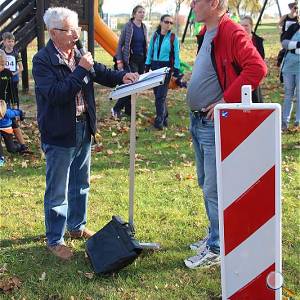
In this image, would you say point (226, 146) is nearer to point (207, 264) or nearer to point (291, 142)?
point (207, 264)

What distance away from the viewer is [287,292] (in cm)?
343

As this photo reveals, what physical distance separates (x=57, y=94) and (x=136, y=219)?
5.75 ft

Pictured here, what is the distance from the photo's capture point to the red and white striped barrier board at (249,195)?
8.81 ft

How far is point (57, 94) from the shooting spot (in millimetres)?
3568

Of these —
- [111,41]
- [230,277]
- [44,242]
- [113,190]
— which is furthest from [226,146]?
[111,41]

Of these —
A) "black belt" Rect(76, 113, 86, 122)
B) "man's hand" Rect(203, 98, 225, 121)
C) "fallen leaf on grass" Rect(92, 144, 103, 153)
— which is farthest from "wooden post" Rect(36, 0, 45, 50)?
"man's hand" Rect(203, 98, 225, 121)

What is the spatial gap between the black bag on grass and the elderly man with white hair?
1.01ft

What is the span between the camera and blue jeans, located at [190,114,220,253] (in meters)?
3.66

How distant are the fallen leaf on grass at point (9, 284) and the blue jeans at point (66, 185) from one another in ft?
1.63

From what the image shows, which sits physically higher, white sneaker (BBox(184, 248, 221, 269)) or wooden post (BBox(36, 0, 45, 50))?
wooden post (BBox(36, 0, 45, 50))

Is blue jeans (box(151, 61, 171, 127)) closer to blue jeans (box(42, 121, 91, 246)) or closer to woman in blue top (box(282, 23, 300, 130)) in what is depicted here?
woman in blue top (box(282, 23, 300, 130))

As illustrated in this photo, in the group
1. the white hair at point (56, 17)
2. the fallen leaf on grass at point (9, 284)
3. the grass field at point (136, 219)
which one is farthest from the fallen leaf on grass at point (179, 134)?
the fallen leaf on grass at point (9, 284)

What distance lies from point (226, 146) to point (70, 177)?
6.27 feet

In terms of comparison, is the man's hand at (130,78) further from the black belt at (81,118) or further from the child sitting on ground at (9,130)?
the child sitting on ground at (9,130)
